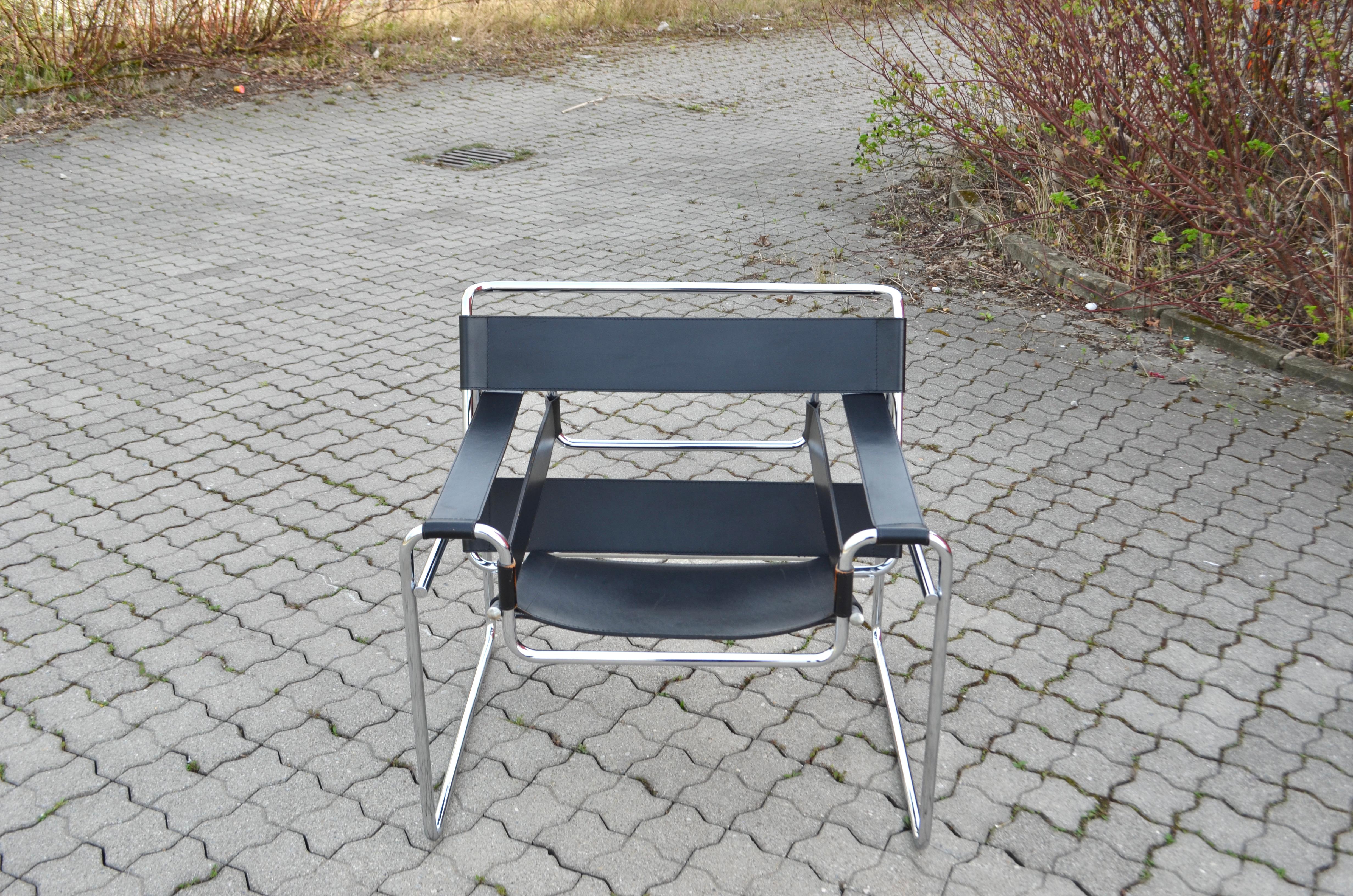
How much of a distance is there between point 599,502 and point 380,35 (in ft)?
37.7

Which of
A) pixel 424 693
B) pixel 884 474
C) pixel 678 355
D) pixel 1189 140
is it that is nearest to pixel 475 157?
pixel 1189 140

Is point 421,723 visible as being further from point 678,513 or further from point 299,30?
point 299,30

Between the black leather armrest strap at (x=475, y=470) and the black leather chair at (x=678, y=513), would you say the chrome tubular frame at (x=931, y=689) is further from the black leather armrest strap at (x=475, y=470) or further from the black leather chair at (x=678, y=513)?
the black leather armrest strap at (x=475, y=470)

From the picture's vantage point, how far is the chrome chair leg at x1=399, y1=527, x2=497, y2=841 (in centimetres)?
224

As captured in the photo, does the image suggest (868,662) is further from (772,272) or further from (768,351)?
(772,272)

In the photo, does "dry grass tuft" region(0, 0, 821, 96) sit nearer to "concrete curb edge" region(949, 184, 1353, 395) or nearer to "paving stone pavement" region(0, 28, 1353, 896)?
"paving stone pavement" region(0, 28, 1353, 896)

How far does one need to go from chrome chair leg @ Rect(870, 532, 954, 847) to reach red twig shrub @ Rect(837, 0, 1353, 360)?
3.14 meters

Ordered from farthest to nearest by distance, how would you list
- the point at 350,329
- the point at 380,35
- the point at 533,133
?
the point at 380,35, the point at 533,133, the point at 350,329

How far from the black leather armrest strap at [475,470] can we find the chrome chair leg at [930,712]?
0.92m

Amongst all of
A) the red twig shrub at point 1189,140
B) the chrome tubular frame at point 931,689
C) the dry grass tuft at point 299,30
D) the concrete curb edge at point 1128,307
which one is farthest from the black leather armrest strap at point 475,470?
the dry grass tuft at point 299,30

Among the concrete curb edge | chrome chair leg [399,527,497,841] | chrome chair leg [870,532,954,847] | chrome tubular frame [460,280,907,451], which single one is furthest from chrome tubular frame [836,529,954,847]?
the concrete curb edge

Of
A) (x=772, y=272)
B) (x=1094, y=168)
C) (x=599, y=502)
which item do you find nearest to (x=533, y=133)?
(x=772, y=272)

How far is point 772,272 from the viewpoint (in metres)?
6.25

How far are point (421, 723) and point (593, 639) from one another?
88 centimetres
